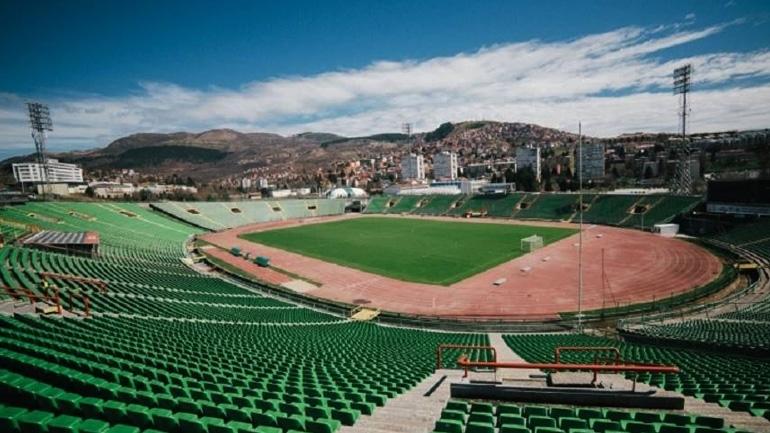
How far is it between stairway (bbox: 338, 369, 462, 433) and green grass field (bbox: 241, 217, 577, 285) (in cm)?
2768

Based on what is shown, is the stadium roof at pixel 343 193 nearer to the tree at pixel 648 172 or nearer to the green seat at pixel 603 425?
the tree at pixel 648 172

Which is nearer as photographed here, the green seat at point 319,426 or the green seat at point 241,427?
the green seat at point 241,427

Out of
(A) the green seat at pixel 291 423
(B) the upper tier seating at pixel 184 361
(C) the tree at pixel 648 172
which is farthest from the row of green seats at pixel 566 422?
(C) the tree at pixel 648 172

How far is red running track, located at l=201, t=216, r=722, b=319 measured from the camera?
30.4m

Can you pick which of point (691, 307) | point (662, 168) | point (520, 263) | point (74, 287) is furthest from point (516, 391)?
point (662, 168)

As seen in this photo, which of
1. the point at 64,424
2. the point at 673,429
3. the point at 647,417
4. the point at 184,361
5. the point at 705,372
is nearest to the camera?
the point at 64,424

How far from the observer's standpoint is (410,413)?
756 centimetres

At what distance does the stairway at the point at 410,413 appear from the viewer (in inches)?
255

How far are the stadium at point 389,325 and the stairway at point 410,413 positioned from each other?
0.23ft

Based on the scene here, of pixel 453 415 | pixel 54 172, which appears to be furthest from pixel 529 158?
pixel 54 172

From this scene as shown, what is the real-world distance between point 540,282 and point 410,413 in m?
31.9

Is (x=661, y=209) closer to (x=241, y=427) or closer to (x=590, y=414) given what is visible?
(x=590, y=414)

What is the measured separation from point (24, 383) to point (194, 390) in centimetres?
272

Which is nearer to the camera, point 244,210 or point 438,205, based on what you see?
point 244,210
